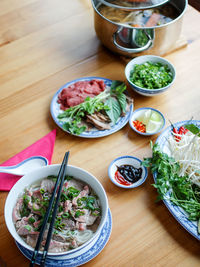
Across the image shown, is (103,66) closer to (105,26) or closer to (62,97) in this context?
(105,26)

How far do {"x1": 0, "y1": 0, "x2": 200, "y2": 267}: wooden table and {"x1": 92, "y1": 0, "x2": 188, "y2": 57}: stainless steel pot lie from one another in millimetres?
136

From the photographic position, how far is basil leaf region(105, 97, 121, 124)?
1521mm

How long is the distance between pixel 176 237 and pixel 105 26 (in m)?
1.19

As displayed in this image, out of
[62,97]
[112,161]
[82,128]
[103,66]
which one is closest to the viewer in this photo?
[112,161]

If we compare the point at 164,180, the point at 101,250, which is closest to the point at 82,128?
the point at 164,180

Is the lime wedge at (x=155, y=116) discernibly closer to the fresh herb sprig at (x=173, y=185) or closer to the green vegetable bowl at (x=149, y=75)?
the green vegetable bowl at (x=149, y=75)

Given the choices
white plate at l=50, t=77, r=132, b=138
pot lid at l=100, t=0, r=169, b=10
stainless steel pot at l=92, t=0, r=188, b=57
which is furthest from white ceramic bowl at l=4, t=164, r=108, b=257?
pot lid at l=100, t=0, r=169, b=10

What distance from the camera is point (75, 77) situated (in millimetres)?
1783

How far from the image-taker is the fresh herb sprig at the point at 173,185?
1.18 m

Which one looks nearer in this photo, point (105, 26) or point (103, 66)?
point (105, 26)

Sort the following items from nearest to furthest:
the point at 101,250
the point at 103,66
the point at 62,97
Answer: the point at 101,250 < the point at 62,97 < the point at 103,66

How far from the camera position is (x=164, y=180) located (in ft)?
4.05

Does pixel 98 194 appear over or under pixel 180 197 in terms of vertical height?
over

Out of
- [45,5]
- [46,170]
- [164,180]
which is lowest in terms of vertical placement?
[164,180]
